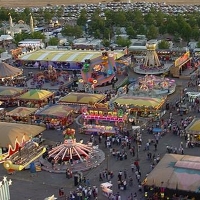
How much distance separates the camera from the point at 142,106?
33.8m

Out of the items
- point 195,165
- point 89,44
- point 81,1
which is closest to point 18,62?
point 89,44

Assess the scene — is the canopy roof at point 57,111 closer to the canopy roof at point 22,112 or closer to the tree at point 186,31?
the canopy roof at point 22,112

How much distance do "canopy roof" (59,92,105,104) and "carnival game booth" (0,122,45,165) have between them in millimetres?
4775

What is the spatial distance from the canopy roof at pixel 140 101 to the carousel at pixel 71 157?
7.28 meters

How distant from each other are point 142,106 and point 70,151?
326 inches

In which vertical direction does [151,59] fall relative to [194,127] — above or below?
above

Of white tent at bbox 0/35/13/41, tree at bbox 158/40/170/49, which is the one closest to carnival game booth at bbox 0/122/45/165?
tree at bbox 158/40/170/49

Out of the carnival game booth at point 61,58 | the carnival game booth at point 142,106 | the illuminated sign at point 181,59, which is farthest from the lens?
the carnival game booth at point 61,58

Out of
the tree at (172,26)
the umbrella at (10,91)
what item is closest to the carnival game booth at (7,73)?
the umbrella at (10,91)

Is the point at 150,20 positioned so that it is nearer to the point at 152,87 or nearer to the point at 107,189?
the point at 152,87

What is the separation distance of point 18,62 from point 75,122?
63.0 ft

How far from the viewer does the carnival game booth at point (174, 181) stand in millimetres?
22234

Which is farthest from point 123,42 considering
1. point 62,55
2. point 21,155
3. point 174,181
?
point 174,181

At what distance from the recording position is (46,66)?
4872 cm
